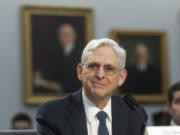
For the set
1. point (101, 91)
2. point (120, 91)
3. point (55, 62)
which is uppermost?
point (101, 91)

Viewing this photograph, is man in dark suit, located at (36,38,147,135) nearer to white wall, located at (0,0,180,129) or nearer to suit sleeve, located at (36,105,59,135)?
suit sleeve, located at (36,105,59,135)

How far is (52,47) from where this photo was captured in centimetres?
845

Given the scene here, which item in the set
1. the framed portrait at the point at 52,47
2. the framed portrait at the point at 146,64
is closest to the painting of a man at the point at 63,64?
the framed portrait at the point at 52,47

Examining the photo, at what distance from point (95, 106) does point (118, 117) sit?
0.67 feet

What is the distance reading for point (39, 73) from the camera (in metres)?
8.33

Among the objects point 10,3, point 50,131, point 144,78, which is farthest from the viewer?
point 144,78

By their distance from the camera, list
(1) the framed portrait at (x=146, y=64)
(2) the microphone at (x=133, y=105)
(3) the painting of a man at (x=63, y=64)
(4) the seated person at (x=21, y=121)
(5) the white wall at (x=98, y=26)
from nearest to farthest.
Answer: (2) the microphone at (x=133, y=105) < (4) the seated person at (x=21, y=121) < (5) the white wall at (x=98, y=26) < (3) the painting of a man at (x=63, y=64) < (1) the framed portrait at (x=146, y=64)

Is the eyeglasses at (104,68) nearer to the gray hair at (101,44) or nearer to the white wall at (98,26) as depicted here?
the gray hair at (101,44)

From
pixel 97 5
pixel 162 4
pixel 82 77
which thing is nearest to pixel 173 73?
pixel 162 4

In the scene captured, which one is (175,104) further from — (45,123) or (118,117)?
(45,123)

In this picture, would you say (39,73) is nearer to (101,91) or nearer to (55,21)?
(55,21)

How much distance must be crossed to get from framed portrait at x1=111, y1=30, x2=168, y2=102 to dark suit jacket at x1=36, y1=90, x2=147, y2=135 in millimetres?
4837

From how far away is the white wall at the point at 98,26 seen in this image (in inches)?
324

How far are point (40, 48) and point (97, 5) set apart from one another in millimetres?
1235
